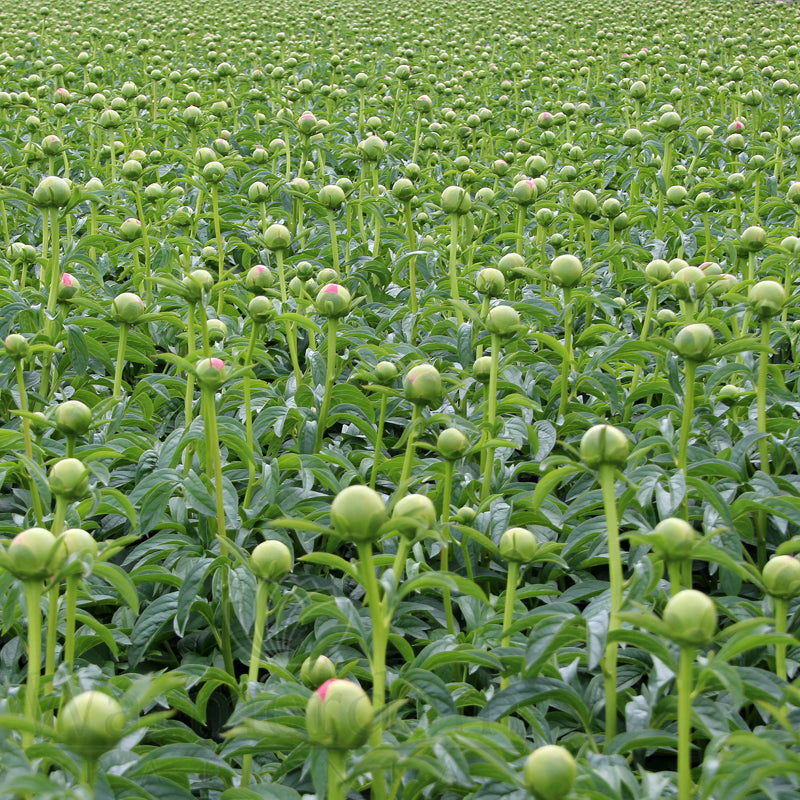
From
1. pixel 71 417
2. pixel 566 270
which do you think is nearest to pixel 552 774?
pixel 71 417

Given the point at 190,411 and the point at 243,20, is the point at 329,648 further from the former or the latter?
the point at 243,20

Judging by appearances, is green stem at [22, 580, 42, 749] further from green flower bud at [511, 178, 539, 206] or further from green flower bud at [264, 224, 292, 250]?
green flower bud at [511, 178, 539, 206]

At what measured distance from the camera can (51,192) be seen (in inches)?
90.8

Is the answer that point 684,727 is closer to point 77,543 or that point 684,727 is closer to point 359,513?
point 359,513

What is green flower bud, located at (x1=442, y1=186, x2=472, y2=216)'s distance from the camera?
8.30 ft

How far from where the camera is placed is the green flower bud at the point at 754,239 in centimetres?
251

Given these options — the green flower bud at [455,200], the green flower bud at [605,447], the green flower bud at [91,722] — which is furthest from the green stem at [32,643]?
the green flower bud at [455,200]

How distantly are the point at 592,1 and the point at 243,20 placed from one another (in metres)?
5.11

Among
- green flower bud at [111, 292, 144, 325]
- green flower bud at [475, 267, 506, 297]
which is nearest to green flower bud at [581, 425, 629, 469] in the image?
green flower bud at [475, 267, 506, 297]

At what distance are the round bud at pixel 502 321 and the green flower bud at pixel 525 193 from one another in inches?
40.7

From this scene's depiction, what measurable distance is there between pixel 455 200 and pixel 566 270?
493 mm

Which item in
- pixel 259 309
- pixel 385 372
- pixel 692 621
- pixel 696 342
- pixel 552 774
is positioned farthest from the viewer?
pixel 259 309

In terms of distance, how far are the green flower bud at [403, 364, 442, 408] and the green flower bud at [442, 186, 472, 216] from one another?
0.97m

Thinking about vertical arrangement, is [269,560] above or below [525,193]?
below
